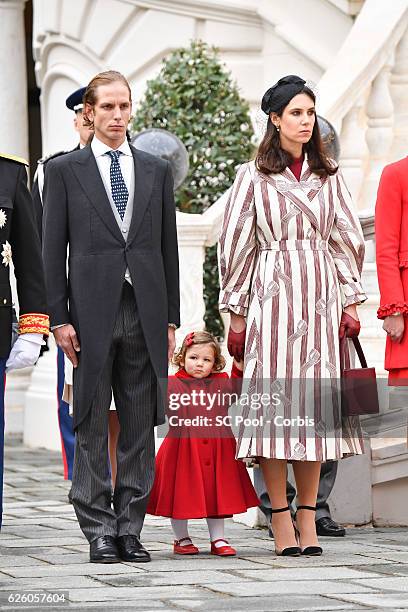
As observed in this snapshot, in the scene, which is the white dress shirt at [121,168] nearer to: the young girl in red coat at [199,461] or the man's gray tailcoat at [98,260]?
the man's gray tailcoat at [98,260]

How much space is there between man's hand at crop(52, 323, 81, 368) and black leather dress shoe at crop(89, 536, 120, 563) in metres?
0.65

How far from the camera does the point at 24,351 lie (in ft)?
19.1

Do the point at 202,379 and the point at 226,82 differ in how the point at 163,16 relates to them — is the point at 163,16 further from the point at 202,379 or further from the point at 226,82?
the point at 202,379

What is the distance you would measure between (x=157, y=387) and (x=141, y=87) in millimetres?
6098

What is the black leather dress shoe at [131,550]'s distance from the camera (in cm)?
630

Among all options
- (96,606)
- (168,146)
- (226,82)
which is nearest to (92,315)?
(96,606)

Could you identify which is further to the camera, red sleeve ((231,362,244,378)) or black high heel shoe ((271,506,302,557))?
red sleeve ((231,362,244,378))

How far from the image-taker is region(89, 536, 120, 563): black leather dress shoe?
6.30 metres

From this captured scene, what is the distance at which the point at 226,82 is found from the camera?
36.1ft

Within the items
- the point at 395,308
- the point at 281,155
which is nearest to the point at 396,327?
the point at 395,308

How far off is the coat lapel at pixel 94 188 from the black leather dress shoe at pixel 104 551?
3.55ft

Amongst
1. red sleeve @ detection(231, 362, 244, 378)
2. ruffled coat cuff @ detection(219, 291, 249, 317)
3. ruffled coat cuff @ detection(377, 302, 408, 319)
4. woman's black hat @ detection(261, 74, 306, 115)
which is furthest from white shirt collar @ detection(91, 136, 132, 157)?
ruffled coat cuff @ detection(377, 302, 408, 319)

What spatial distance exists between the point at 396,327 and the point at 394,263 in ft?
0.79
